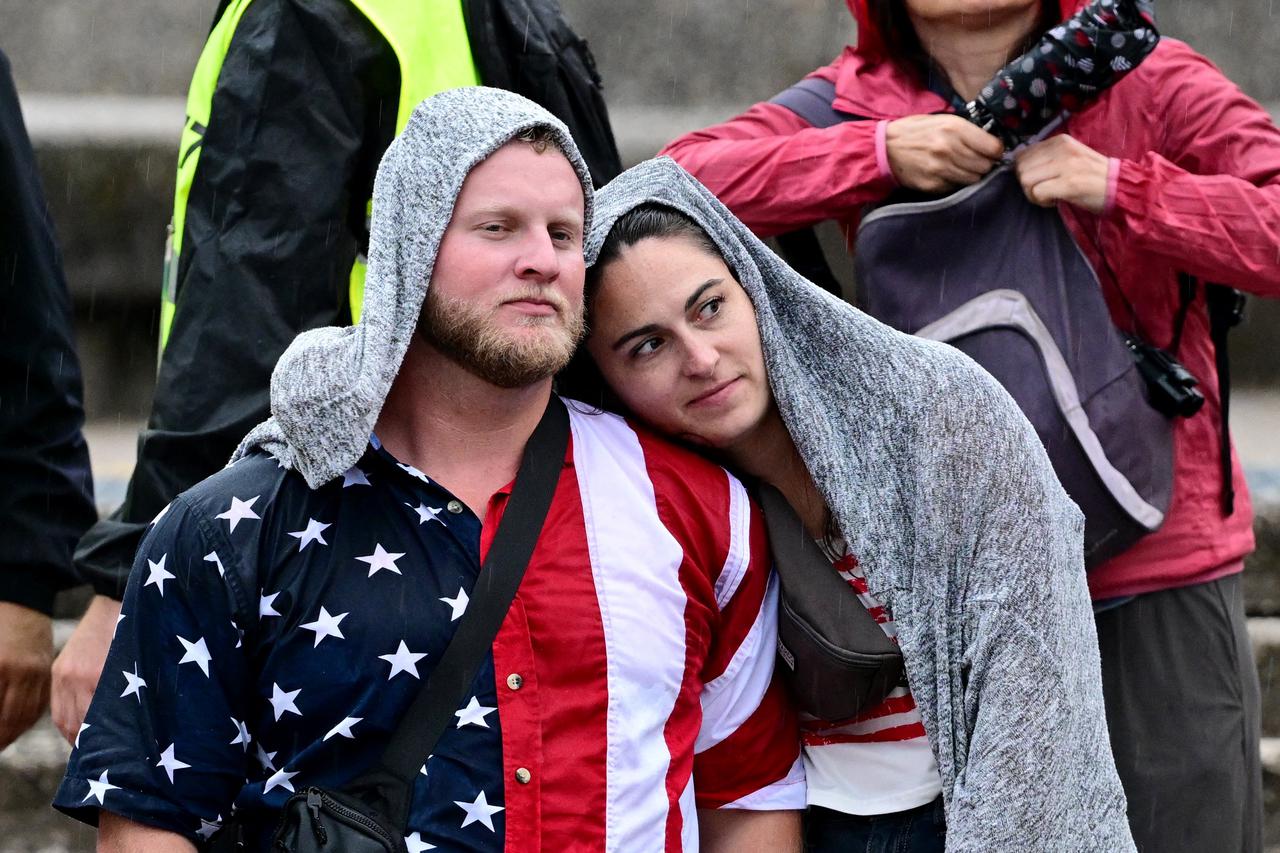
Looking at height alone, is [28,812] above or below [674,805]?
below

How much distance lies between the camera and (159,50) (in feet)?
18.9

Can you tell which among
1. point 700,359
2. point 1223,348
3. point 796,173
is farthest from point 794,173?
point 1223,348

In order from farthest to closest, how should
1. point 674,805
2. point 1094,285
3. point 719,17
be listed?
point 719,17, point 1094,285, point 674,805

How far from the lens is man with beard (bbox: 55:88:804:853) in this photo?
88.4 inches

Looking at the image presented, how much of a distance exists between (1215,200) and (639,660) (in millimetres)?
1221

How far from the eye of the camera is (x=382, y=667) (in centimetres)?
225

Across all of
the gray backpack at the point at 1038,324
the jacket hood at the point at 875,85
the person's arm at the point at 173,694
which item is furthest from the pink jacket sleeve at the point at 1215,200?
the person's arm at the point at 173,694

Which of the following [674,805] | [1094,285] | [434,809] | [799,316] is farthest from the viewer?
[1094,285]

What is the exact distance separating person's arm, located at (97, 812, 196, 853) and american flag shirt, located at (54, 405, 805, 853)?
2 cm

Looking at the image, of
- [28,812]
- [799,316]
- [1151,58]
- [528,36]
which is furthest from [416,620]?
[28,812]

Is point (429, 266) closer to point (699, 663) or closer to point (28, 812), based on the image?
point (699, 663)

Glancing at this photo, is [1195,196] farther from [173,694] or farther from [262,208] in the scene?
[173,694]

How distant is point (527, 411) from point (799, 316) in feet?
1.49

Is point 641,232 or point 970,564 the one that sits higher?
point 641,232
